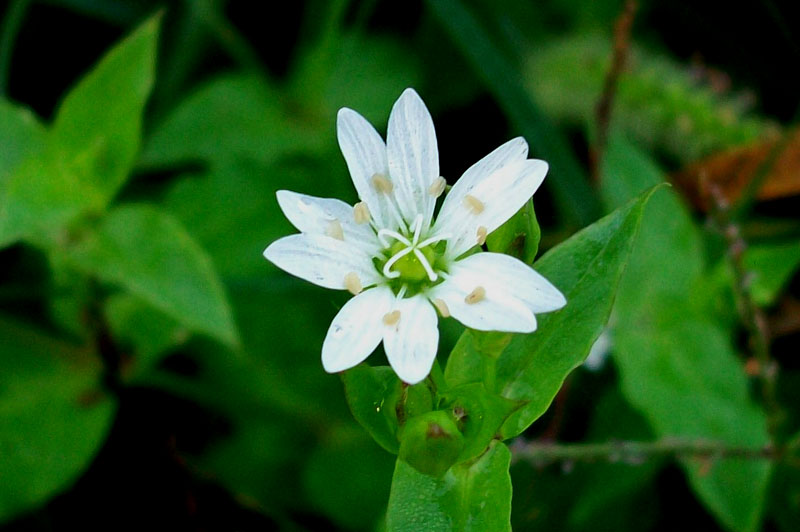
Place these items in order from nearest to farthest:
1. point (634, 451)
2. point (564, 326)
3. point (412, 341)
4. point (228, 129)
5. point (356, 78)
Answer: point (412, 341), point (564, 326), point (634, 451), point (228, 129), point (356, 78)

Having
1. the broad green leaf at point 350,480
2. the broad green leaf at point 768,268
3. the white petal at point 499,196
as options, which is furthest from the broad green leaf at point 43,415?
the broad green leaf at point 768,268

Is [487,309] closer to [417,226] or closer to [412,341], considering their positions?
[412,341]

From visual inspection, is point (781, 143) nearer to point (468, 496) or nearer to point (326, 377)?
point (326, 377)

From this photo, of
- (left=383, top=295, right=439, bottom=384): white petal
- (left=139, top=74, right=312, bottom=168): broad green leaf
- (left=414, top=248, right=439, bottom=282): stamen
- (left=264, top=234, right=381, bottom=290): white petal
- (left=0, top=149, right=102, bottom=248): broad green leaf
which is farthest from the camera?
(left=139, top=74, right=312, bottom=168): broad green leaf

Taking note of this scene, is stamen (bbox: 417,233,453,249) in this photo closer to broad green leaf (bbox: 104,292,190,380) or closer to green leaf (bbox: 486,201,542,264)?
green leaf (bbox: 486,201,542,264)

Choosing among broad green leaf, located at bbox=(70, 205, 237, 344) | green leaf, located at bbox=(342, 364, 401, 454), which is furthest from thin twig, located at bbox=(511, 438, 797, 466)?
broad green leaf, located at bbox=(70, 205, 237, 344)

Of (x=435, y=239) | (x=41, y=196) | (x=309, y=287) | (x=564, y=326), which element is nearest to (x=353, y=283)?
(x=435, y=239)

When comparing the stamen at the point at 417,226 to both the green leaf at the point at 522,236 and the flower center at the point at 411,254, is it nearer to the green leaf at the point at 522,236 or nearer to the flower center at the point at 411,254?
the flower center at the point at 411,254
